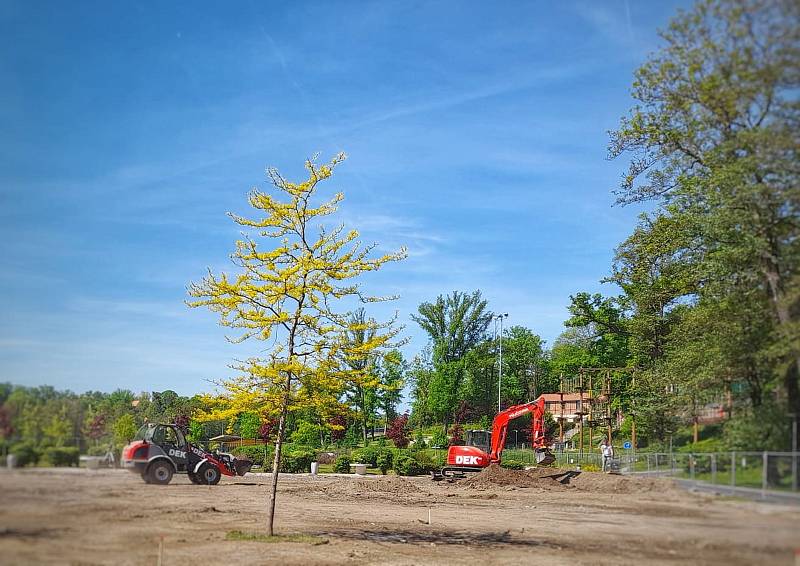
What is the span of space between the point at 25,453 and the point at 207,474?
10168 mm

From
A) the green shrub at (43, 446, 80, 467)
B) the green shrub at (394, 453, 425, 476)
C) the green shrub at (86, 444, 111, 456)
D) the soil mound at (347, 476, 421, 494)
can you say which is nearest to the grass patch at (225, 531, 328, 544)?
the green shrub at (86, 444, 111, 456)

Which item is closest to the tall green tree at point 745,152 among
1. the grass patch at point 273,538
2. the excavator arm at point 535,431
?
the grass patch at point 273,538

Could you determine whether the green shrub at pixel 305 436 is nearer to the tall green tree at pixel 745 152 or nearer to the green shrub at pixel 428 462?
the green shrub at pixel 428 462

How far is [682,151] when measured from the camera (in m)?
13.8

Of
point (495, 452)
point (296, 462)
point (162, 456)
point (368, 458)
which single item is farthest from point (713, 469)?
point (368, 458)

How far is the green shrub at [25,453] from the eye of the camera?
10453mm

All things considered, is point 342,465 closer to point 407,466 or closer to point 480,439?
point 407,466

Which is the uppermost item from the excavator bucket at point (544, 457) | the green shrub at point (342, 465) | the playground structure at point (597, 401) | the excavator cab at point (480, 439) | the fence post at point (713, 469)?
A: the playground structure at point (597, 401)

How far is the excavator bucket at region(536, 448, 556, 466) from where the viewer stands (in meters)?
41.6

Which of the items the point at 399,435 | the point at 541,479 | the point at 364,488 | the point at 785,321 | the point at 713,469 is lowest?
the point at 364,488

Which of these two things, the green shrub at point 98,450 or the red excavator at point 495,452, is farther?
the red excavator at point 495,452

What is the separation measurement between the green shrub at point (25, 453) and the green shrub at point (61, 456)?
0.69 ft

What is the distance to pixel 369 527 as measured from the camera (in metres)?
20.5

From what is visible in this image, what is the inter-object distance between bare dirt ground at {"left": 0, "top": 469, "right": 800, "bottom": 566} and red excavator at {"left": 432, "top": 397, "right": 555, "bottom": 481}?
14.4 meters
